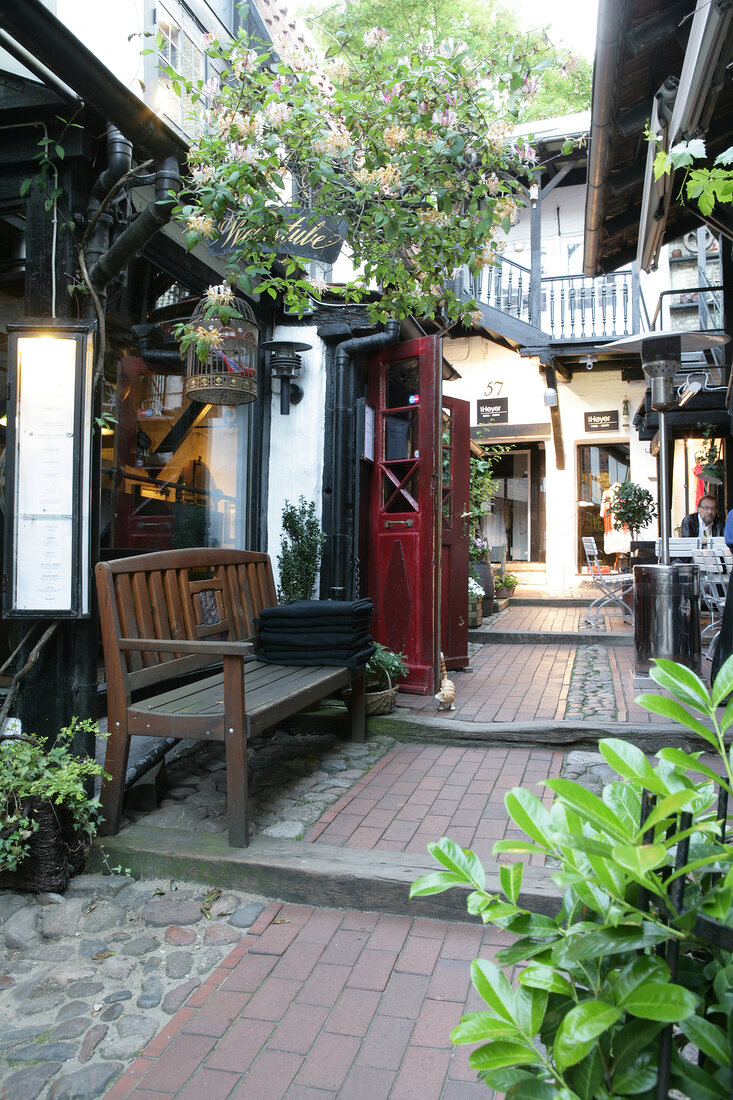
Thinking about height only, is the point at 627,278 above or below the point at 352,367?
above

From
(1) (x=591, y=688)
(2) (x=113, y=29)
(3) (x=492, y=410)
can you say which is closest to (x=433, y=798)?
(1) (x=591, y=688)

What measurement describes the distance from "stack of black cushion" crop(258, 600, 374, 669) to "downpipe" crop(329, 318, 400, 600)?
1538 millimetres

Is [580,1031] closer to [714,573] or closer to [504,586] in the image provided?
[714,573]

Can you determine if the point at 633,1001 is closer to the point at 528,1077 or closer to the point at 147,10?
the point at 528,1077

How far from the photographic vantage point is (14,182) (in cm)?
354

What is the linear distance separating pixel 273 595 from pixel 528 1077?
13.6 ft

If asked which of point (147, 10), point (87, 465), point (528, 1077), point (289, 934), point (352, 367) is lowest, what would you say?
point (289, 934)

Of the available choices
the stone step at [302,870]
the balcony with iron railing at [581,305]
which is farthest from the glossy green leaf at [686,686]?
the balcony with iron railing at [581,305]

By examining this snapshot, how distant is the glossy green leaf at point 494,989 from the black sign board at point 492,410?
45.2 feet

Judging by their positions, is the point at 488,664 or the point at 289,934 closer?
the point at 289,934

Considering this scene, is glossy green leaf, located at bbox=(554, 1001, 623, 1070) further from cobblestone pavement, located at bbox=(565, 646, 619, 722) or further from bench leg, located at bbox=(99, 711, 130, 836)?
cobblestone pavement, located at bbox=(565, 646, 619, 722)

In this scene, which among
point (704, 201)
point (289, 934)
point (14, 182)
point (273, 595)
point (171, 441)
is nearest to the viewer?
point (704, 201)

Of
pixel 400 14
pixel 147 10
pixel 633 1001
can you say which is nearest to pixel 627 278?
pixel 400 14

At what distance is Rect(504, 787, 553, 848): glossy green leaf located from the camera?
892 mm
